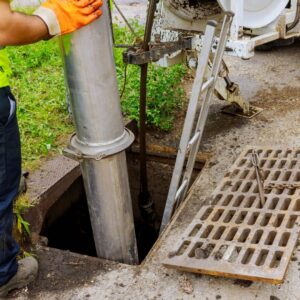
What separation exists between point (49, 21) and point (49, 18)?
0.01 metres

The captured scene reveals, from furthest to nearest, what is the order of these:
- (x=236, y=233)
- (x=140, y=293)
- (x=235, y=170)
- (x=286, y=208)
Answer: (x=235, y=170) → (x=286, y=208) → (x=236, y=233) → (x=140, y=293)

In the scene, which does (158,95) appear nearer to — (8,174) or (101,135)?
(101,135)

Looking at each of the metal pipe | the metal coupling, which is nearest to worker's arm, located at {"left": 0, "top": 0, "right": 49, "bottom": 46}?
the metal pipe

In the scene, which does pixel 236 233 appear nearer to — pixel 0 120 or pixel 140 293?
pixel 140 293

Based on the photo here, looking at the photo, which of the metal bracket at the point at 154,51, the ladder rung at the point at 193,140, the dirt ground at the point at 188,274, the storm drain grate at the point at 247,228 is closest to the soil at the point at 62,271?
the dirt ground at the point at 188,274

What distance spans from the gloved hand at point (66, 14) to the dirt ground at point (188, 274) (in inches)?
53.0

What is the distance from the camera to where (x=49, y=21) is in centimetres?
233

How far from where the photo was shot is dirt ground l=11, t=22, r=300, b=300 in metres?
2.62

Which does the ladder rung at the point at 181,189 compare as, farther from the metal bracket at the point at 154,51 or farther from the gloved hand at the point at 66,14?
the gloved hand at the point at 66,14

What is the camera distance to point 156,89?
4867 millimetres

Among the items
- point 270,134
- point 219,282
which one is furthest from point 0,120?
point 270,134

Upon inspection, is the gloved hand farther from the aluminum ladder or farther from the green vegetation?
the green vegetation

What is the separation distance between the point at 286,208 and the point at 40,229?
161 centimetres

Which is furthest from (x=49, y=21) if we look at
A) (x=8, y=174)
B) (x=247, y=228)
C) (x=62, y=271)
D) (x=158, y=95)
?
(x=158, y=95)
